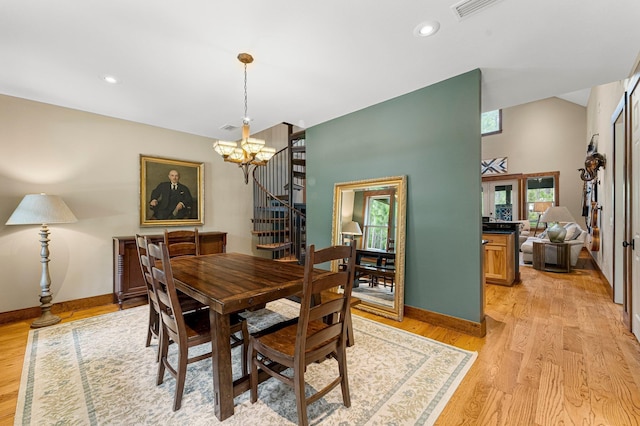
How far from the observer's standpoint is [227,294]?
1.61m

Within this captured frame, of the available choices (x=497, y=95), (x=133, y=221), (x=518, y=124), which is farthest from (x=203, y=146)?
(x=518, y=124)

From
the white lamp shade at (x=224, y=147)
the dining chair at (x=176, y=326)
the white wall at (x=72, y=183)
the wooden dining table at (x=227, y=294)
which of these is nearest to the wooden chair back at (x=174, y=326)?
the dining chair at (x=176, y=326)

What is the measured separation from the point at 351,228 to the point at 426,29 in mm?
2399

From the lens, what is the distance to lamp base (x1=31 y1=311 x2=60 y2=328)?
2.95m

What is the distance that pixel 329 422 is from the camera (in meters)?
1.56

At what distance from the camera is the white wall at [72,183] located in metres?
3.14

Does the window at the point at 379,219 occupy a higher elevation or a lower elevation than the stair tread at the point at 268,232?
higher

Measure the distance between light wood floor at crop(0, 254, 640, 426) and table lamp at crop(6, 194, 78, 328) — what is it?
0.67ft

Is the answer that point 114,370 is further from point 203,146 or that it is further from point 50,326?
point 203,146

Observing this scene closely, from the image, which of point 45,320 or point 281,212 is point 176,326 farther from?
point 281,212

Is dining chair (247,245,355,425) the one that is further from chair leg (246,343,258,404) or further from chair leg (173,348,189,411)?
chair leg (173,348,189,411)

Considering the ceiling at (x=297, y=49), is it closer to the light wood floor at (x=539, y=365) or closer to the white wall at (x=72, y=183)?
the white wall at (x=72, y=183)

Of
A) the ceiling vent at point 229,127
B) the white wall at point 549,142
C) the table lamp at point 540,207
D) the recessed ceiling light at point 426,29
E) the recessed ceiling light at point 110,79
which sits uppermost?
the white wall at point 549,142

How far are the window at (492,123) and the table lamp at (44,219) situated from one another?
1059 centimetres
